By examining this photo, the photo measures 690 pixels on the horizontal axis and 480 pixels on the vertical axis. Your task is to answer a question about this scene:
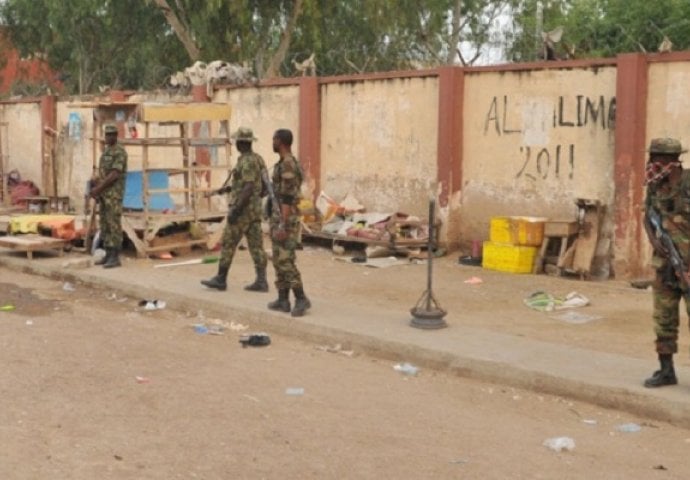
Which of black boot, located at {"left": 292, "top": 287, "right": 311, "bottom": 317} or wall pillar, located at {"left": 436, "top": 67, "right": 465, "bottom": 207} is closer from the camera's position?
black boot, located at {"left": 292, "top": 287, "right": 311, "bottom": 317}

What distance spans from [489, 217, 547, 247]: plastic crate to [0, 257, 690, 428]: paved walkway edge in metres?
3.79

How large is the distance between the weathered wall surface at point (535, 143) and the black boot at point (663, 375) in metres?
4.91

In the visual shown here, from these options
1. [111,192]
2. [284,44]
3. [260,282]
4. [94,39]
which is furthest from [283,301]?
[94,39]

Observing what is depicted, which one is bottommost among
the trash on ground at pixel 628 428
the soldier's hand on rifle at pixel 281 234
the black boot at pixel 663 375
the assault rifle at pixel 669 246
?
the trash on ground at pixel 628 428

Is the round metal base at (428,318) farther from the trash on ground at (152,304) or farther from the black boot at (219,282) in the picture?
the trash on ground at (152,304)

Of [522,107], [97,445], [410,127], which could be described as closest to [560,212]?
[522,107]

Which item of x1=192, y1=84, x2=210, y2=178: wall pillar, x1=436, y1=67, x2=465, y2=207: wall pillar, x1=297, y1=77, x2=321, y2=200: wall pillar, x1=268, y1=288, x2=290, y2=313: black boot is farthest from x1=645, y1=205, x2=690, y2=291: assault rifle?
x1=192, y1=84, x2=210, y2=178: wall pillar

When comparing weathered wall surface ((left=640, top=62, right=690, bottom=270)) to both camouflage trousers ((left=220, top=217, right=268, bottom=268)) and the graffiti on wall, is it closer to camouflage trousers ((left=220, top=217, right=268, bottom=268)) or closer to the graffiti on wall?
the graffiti on wall

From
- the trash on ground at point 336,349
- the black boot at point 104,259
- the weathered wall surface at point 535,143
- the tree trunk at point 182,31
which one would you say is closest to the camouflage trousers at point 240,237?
the trash on ground at point 336,349

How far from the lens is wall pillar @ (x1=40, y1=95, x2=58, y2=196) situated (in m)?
20.1

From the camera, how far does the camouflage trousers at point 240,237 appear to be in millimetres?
9820

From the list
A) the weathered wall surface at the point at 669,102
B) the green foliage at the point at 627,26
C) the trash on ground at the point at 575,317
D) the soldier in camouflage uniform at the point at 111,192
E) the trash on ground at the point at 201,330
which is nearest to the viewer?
the trash on ground at the point at 201,330

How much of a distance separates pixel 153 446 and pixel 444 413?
1.92m

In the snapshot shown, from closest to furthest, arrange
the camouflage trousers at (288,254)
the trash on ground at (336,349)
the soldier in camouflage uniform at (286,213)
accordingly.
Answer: the trash on ground at (336,349) < the soldier in camouflage uniform at (286,213) < the camouflage trousers at (288,254)
